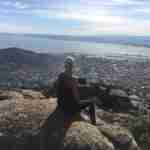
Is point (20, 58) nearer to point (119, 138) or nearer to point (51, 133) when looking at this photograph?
point (119, 138)

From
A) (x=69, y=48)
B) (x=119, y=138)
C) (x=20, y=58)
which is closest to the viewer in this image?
(x=119, y=138)

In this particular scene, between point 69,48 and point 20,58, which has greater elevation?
point 20,58

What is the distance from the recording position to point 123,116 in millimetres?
10281

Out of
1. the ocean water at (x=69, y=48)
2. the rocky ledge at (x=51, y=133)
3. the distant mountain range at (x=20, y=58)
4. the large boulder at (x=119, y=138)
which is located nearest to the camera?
the rocky ledge at (x=51, y=133)

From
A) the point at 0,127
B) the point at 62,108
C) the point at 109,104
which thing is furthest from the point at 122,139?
the point at 109,104

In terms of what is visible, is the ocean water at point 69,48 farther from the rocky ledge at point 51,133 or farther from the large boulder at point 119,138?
the large boulder at point 119,138

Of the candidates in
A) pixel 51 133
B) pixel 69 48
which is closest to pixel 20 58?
pixel 69 48

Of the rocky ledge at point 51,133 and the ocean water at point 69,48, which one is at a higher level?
the rocky ledge at point 51,133

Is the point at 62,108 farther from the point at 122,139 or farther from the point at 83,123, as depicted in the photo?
the point at 122,139

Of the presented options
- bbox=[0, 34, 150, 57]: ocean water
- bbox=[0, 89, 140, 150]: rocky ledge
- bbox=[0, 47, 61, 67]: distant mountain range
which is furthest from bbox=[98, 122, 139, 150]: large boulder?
bbox=[0, 34, 150, 57]: ocean water

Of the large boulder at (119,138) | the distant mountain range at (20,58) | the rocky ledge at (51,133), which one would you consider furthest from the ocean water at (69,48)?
the large boulder at (119,138)

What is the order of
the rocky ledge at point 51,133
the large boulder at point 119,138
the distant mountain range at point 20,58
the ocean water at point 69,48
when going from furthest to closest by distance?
1. the ocean water at point 69,48
2. the distant mountain range at point 20,58
3. the large boulder at point 119,138
4. the rocky ledge at point 51,133

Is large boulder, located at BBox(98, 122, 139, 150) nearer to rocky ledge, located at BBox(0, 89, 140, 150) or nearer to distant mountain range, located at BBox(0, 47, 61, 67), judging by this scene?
rocky ledge, located at BBox(0, 89, 140, 150)

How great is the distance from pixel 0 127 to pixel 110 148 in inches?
93.5
